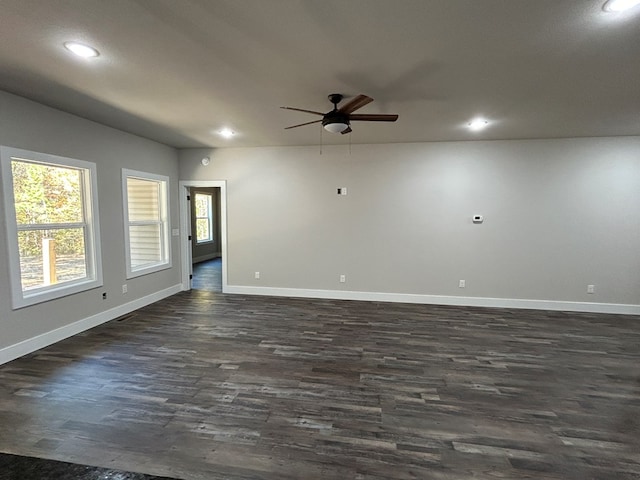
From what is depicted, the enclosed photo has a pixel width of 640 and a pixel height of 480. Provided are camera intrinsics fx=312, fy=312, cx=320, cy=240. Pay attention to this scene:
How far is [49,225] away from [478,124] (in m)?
5.39

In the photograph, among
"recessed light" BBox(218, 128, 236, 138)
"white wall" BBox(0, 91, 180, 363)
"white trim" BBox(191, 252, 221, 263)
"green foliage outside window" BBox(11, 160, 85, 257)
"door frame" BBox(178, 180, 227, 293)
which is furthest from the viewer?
"white trim" BBox(191, 252, 221, 263)

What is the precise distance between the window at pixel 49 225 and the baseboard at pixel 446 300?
8.11 ft

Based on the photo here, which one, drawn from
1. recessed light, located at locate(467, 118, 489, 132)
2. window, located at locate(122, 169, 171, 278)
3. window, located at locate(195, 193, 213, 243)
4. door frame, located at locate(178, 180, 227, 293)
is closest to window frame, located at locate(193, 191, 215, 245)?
window, located at locate(195, 193, 213, 243)

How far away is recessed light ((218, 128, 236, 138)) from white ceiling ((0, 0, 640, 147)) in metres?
0.56

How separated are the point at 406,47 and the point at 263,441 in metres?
2.86

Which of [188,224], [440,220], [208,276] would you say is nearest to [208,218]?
[208,276]

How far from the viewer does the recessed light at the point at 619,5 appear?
1703 mm

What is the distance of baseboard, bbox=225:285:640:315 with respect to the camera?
485 cm

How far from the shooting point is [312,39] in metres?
2.11

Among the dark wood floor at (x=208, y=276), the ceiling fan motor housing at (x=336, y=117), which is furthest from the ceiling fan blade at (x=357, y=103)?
the dark wood floor at (x=208, y=276)

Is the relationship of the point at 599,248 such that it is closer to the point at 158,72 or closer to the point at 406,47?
the point at 406,47

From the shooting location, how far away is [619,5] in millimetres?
1730

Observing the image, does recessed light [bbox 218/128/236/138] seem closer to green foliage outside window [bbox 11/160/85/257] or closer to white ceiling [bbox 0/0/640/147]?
white ceiling [bbox 0/0/640/147]

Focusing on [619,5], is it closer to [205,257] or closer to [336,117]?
[336,117]
